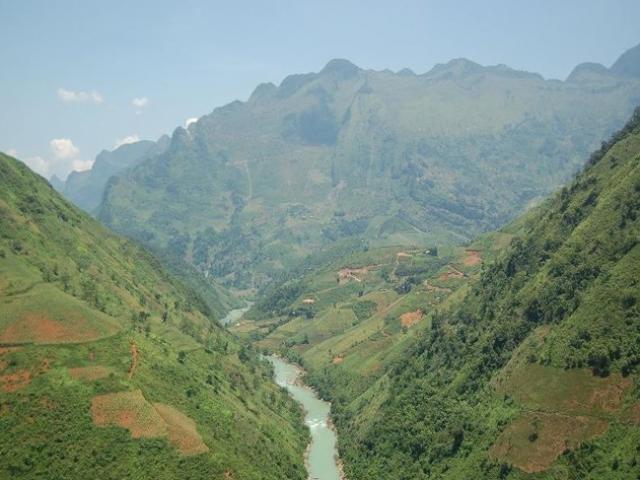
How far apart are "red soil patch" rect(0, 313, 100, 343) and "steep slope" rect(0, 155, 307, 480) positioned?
190 millimetres

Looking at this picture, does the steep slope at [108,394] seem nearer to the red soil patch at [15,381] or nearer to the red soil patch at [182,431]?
the red soil patch at [15,381]

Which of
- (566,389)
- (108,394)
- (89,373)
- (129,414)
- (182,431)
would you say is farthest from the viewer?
(89,373)

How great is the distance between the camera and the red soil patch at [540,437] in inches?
3920

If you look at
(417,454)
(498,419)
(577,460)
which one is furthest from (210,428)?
(577,460)

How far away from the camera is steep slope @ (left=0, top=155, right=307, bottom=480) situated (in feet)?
344

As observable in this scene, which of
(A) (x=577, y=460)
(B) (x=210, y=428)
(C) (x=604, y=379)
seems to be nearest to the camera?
(A) (x=577, y=460)

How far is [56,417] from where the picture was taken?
108438 millimetres

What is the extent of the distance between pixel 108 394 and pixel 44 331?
21046 mm

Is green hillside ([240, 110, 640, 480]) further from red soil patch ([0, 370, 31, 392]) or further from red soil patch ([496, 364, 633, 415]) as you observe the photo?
red soil patch ([0, 370, 31, 392])

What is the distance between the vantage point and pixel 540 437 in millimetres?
104312

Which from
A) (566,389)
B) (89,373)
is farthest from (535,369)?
(89,373)

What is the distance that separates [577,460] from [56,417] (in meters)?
78.7

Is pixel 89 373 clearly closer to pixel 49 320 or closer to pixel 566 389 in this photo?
pixel 49 320

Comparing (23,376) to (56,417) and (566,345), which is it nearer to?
(56,417)
